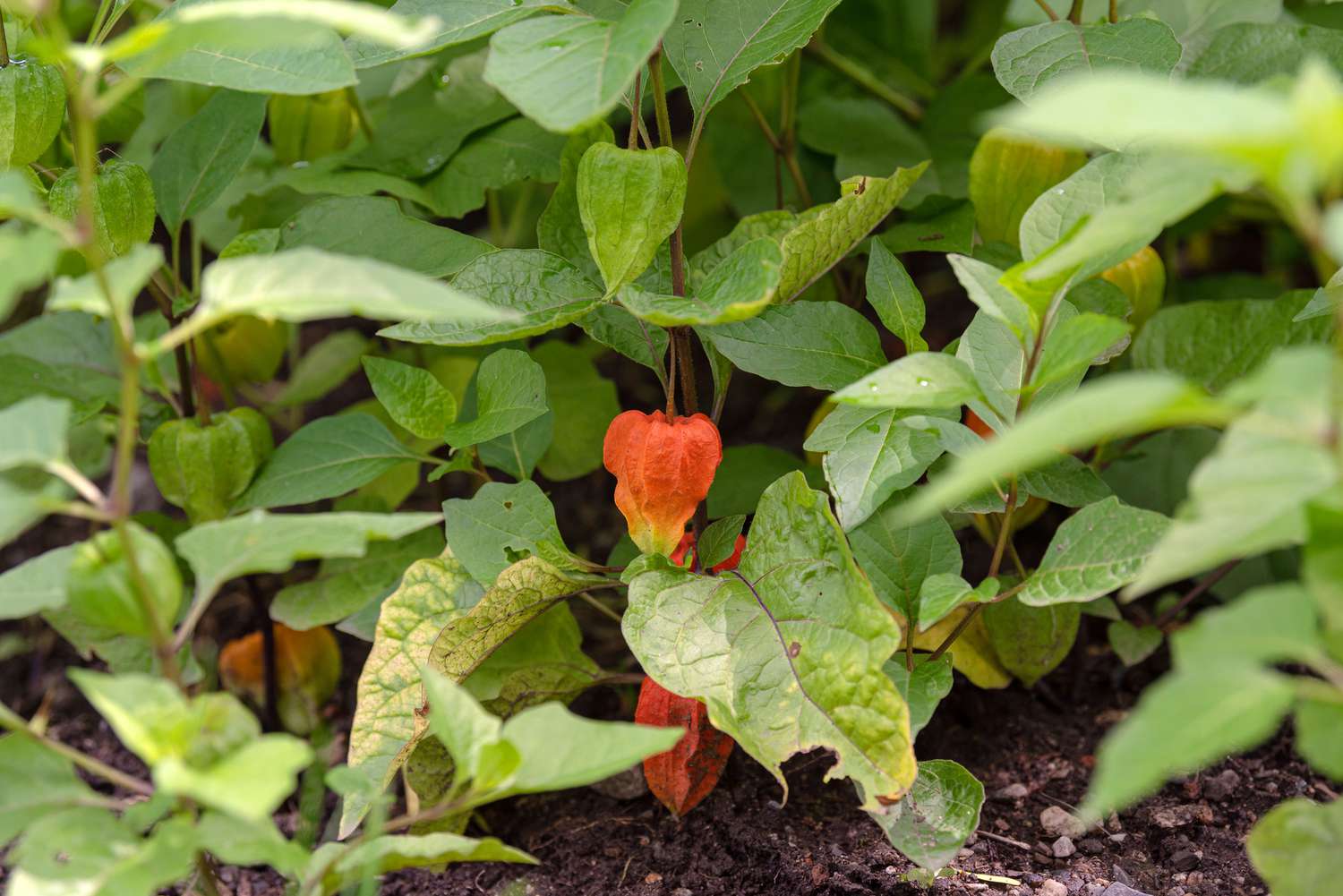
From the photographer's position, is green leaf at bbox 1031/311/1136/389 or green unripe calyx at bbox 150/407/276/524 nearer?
green leaf at bbox 1031/311/1136/389

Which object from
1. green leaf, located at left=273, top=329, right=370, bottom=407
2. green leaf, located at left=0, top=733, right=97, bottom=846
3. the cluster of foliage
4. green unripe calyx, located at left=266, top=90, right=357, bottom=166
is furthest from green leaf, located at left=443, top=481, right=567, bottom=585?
green unripe calyx, located at left=266, top=90, right=357, bottom=166

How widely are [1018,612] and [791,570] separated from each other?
26cm

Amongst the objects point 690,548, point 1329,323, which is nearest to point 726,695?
point 690,548

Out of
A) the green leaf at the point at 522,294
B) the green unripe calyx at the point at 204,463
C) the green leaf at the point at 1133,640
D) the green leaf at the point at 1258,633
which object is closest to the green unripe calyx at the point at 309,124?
the green unripe calyx at the point at 204,463

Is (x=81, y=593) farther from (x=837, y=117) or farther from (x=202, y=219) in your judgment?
(x=837, y=117)

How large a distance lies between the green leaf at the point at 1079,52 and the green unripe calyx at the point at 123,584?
68 cm

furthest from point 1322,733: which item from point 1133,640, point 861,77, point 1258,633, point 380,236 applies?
point 861,77

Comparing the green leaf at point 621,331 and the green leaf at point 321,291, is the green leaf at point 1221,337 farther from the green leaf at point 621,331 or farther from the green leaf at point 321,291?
the green leaf at point 321,291

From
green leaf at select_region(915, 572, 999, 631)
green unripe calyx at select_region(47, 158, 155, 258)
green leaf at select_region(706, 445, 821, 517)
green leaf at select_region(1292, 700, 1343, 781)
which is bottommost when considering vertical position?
green leaf at select_region(706, 445, 821, 517)

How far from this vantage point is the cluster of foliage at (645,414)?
0.51 metres

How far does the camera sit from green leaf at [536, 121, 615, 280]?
3.13 ft

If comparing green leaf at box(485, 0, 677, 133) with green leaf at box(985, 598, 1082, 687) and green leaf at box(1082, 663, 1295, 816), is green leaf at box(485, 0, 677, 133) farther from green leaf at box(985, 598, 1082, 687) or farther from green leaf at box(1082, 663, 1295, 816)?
green leaf at box(985, 598, 1082, 687)

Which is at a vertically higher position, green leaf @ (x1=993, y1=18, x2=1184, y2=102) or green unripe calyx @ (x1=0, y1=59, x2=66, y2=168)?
green unripe calyx @ (x1=0, y1=59, x2=66, y2=168)

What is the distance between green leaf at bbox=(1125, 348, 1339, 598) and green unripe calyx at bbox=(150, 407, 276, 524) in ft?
2.52
